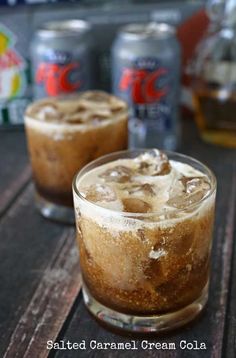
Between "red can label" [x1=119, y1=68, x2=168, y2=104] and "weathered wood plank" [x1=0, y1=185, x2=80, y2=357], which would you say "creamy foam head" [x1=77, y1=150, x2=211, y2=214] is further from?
A: "red can label" [x1=119, y1=68, x2=168, y2=104]

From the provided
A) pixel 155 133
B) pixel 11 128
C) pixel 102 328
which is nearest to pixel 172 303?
pixel 102 328

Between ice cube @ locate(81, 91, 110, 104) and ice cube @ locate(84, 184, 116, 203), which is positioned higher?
ice cube @ locate(81, 91, 110, 104)

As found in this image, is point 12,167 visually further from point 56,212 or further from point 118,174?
point 118,174

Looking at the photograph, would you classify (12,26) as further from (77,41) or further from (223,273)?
(223,273)

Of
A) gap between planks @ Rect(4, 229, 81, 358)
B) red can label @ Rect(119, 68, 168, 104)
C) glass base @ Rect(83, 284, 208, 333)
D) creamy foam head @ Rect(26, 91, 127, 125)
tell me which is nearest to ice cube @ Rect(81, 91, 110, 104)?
creamy foam head @ Rect(26, 91, 127, 125)

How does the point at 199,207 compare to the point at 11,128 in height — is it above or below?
above

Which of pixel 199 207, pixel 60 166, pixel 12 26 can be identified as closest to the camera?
pixel 199 207

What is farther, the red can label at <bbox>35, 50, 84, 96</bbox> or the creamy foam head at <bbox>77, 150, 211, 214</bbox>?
the red can label at <bbox>35, 50, 84, 96</bbox>
